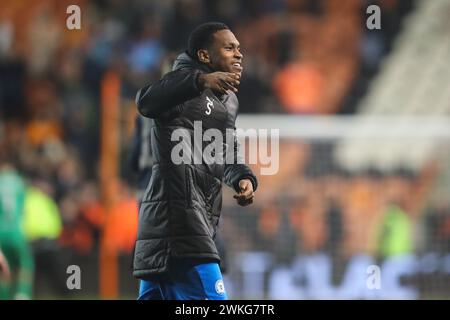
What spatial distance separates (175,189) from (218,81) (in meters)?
0.63

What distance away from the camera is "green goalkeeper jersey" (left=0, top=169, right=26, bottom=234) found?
479 inches

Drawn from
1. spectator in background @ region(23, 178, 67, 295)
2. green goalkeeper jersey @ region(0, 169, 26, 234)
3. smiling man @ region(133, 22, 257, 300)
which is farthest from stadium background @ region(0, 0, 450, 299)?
smiling man @ region(133, 22, 257, 300)

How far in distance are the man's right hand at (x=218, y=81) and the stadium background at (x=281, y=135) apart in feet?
22.5

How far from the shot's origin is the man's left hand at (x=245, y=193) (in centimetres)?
652

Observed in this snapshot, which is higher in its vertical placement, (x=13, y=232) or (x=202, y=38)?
(x=202, y=38)

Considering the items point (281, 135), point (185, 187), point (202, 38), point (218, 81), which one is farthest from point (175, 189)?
point (281, 135)

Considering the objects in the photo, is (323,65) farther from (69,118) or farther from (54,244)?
(54,244)

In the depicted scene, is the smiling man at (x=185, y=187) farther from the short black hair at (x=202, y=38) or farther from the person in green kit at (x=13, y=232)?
the person in green kit at (x=13, y=232)

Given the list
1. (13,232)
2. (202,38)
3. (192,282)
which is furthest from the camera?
(13,232)

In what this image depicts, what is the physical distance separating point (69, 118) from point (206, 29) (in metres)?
12.4

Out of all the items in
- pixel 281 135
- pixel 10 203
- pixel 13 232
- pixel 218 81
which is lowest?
pixel 13 232

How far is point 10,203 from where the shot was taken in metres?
12.3

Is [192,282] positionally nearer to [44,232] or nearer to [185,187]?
[185,187]
